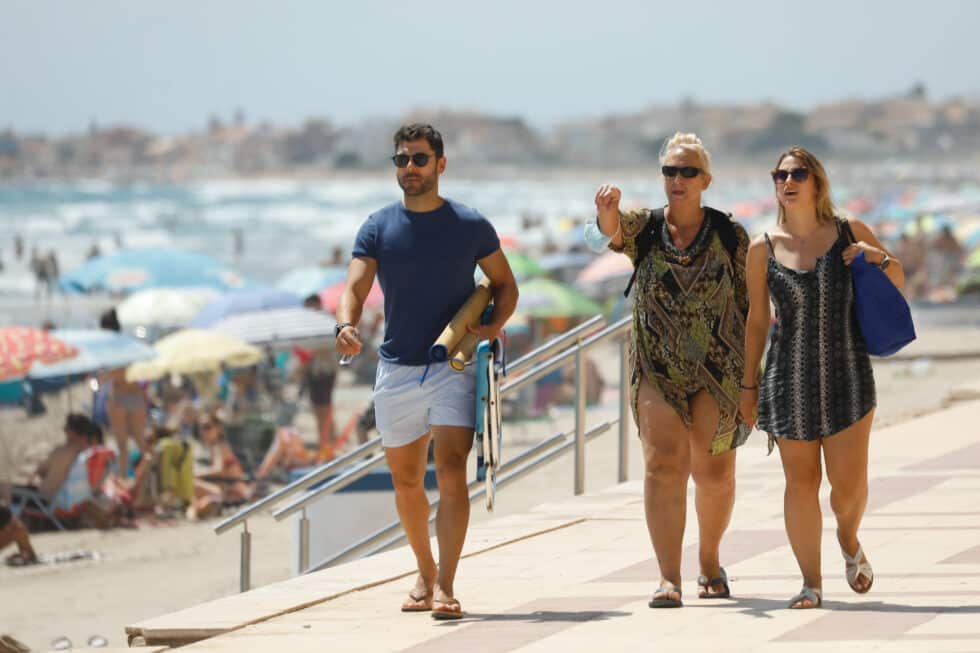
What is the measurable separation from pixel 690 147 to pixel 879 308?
750 mm

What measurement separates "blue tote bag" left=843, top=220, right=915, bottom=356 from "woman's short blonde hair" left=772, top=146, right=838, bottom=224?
0.17 m

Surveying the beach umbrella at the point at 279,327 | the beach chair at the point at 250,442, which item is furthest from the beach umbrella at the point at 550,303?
the beach chair at the point at 250,442

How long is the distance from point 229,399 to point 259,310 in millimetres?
1621

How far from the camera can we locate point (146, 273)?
74.1 feet

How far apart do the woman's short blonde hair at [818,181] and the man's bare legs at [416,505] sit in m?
1.33

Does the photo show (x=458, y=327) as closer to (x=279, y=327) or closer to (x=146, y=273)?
(x=279, y=327)

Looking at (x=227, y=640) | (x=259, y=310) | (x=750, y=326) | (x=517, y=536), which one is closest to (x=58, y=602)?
(x=517, y=536)

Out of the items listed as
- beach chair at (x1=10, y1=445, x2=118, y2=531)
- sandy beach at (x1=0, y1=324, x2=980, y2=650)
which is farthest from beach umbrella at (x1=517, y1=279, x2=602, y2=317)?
beach chair at (x1=10, y1=445, x2=118, y2=531)

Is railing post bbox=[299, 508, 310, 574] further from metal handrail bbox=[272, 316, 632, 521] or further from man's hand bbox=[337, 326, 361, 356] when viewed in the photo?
man's hand bbox=[337, 326, 361, 356]

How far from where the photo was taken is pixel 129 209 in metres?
109

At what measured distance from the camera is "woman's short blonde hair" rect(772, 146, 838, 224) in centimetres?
498

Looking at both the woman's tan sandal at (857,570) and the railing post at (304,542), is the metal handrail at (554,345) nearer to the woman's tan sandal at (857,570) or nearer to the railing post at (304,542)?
the railing post at (304,542)

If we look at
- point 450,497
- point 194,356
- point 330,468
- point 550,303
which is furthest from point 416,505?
point 550,303

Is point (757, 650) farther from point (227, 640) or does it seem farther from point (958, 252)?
point (958, 252)
